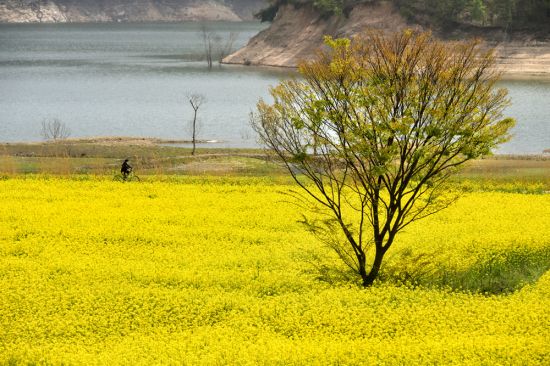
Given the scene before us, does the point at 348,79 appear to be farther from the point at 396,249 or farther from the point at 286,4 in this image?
the point at 286,4

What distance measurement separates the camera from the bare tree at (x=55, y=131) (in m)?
69.9

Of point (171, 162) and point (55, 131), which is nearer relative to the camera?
point (171, 162)

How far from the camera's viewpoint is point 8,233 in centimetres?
2719

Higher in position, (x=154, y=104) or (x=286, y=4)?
(x=286, y=4)

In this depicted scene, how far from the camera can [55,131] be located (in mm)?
70000

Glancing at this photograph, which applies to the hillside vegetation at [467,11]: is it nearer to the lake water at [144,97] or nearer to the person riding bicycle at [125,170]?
the lake water at [144,97]

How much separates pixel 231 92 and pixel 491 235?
79.0 meters

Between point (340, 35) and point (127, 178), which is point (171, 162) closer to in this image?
point (127, 178)

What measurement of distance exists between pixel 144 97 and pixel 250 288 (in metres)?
80.1

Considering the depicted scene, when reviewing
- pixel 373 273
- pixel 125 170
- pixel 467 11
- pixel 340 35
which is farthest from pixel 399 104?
pixel 467 11

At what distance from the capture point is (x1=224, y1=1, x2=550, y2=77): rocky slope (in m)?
118

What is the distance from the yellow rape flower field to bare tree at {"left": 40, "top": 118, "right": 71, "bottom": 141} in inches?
1488

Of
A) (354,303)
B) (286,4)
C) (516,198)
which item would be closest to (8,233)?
(354,303)

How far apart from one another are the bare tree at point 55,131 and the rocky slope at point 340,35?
56.3 meters
